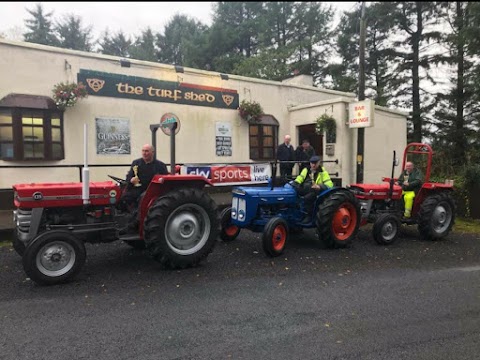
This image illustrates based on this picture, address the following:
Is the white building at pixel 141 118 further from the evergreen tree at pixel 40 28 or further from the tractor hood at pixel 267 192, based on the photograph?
the evergreen tree at pixel 40 28

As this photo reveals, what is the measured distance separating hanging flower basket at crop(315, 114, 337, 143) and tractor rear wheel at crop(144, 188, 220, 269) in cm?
794

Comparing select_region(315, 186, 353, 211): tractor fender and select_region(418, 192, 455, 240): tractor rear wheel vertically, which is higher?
select_region(315, 186, 353, 211): tractor fender

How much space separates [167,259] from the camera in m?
4.82

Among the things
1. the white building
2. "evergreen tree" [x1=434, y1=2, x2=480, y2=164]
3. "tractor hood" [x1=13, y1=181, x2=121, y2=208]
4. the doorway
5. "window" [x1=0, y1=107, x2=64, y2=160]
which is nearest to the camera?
"tractor hood" [x1=13, y1=181, x2=121, y2=208]

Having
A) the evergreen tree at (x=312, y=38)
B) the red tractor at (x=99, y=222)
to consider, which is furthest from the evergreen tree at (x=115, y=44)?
the red tractor at (x=99, y=222)

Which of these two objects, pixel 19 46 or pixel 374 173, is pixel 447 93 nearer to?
pixel 374 173

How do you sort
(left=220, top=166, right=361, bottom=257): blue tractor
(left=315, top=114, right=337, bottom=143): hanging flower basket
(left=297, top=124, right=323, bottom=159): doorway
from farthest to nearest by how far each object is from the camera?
1. (left=297, top=124, right=323, bottom=159): doorway
2. (left=315, top=114, right=337, bottom=143): hanging flower basket
3. (left=220, top=166, right=361, bottom=257): blue tractor

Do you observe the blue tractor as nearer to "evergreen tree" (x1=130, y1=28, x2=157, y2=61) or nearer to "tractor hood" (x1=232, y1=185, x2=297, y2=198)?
"tractor hood" (x1=232, y1=185, x2=297, y2=198)

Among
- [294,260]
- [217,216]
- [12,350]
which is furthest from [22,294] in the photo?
[294,260]

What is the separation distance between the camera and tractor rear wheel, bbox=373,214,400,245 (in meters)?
6.53

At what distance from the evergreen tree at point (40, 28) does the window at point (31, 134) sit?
27.4 metres

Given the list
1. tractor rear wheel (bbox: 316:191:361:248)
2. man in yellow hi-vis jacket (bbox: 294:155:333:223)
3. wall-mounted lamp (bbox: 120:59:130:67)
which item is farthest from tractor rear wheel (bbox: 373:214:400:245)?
wall-mounted lamp (bbox: 120:59:130:67)

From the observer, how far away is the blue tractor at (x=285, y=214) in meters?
5.82

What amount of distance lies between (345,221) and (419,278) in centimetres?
168
